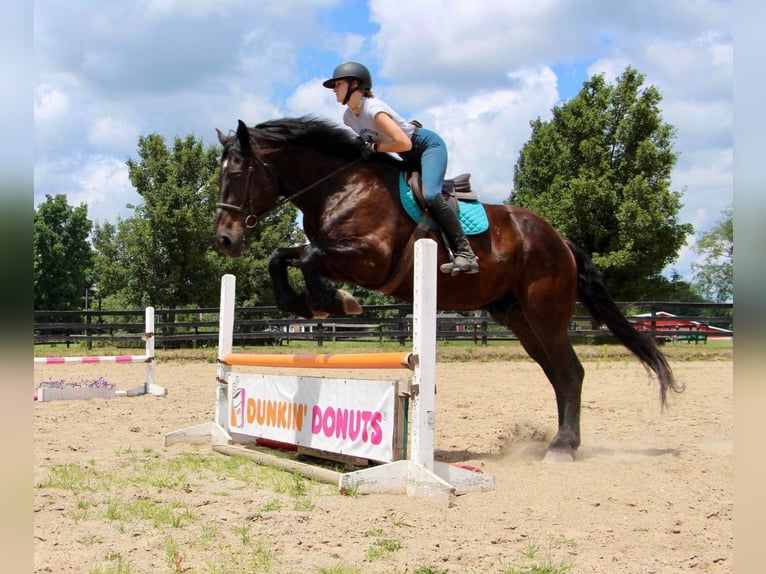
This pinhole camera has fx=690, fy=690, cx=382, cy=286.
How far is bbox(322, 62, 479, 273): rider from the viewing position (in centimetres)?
468

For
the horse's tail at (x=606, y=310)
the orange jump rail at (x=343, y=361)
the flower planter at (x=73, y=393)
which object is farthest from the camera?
the flower planter at (x=73, y=393)

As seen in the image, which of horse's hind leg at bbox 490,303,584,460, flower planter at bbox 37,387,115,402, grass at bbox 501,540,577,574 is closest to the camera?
grass at bbox 501,540,577,574

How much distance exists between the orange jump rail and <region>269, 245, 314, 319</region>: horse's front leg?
0.32m

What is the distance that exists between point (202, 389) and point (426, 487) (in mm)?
7227

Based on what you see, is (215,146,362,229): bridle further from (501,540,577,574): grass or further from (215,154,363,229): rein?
(501,540,577,574): grass

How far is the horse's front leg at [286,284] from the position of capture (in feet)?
15.4

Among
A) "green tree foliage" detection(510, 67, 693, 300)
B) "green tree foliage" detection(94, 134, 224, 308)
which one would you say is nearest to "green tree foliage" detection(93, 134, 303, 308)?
"green tree foliage" detection(94, 134, 224, 308)

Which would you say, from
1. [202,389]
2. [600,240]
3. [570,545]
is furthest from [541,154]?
[570,545]

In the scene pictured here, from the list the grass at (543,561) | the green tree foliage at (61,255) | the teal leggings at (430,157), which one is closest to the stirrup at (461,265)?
the teal leggings at (430,157)

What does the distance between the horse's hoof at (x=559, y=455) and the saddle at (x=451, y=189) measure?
79.1 inches

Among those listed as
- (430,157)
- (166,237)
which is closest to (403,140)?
(430,157)

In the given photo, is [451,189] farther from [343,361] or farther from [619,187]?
[619,187]

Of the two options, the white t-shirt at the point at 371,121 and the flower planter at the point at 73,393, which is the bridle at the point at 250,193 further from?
the flower planter at the point at 73,393
